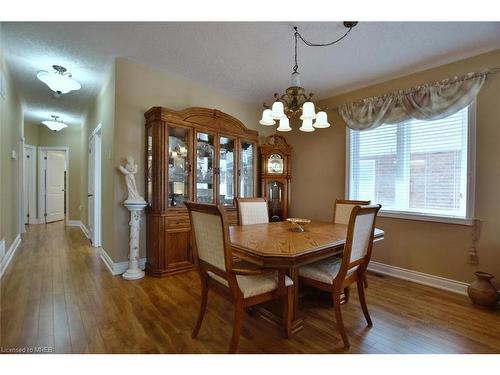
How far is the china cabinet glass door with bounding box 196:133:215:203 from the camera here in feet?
10.4

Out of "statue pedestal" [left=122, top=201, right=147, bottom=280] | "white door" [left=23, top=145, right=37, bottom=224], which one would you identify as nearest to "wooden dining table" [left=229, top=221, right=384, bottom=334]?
"statue pedestal" [left=122, top=201, right=147, bottom=280]

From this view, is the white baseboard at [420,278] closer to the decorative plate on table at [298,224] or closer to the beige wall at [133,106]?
the decorative plate on table at [298,224]

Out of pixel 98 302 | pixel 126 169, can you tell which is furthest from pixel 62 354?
pixel 126 169

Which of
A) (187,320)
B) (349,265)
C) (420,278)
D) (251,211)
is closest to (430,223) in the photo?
(420,278)

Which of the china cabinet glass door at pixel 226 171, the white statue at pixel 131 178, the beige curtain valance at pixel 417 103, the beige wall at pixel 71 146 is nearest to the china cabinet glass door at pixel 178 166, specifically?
the white statue at pixel 131 178

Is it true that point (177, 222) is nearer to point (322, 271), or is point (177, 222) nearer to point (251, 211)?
point (251, 211)

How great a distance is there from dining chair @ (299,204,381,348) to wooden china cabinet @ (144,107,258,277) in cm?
163

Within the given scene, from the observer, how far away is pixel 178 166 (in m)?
3.02

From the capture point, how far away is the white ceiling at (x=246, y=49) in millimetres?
2172

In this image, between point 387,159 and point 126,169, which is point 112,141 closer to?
point 126,169

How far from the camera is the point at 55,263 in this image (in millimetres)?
3158

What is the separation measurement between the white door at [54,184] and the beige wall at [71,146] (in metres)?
0.30

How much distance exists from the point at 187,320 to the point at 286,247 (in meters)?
1.04
